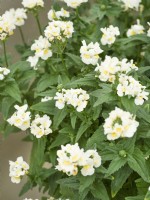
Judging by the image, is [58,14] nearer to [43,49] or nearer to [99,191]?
[43,49]

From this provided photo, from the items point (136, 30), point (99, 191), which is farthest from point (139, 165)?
point (136, 30)

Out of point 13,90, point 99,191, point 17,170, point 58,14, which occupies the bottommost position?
point 99,191

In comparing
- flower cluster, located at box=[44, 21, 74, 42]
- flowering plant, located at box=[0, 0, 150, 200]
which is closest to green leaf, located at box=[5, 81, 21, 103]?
flowering plant, located at box=[0, 0, 150, 200]

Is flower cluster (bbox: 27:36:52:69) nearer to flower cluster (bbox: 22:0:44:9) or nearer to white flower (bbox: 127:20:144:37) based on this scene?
flower cluster (bbox: 22:0:44:9)

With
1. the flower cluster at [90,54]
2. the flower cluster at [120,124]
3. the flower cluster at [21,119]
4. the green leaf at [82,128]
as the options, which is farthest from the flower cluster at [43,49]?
the flower cluster at [120,124]

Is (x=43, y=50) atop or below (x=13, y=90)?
atop

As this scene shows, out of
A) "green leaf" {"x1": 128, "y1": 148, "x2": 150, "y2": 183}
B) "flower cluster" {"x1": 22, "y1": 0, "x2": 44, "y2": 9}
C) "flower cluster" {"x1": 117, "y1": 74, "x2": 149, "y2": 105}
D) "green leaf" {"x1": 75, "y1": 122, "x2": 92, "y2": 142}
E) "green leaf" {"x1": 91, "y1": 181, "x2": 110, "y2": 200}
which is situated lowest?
"green leaf" {"x1": 91, "y1": 181, "x2": 110, "y2": 200}

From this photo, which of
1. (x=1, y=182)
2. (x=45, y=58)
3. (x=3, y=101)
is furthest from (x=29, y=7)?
(x=1, y=182)
